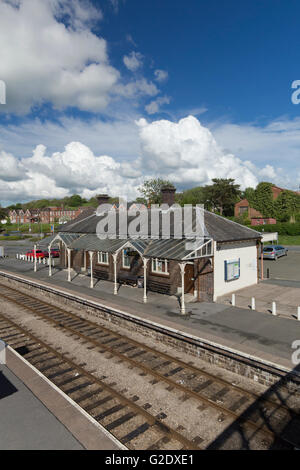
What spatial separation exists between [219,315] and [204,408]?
21.7 ft

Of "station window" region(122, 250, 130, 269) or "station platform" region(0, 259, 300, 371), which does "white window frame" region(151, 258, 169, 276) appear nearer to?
"station platform" region(0, 259, 300, 371)

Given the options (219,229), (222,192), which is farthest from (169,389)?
(222,192)

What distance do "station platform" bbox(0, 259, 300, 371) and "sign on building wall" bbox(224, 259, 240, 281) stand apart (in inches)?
97.4

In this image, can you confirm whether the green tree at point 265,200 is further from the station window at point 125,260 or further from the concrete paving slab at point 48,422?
the concrete paving slab at point 48,422

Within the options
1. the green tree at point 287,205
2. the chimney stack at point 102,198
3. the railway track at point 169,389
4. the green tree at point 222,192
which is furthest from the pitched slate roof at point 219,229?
the green tree at point 222,192

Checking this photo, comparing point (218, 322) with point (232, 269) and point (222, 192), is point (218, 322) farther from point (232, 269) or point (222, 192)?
point (222, 192)

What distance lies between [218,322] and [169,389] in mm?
5096

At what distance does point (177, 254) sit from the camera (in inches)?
595

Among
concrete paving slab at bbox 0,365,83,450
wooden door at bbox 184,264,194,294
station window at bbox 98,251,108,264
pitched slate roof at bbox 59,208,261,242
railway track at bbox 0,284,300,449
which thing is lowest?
railway track at bbox 0,284,300,449

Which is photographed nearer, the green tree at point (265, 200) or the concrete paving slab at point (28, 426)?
the concrete paving slab at point (28, 426)

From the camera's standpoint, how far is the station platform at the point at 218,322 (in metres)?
9.97

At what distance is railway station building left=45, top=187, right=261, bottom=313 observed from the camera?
16359 millimetres

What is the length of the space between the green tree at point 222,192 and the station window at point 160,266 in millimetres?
54821

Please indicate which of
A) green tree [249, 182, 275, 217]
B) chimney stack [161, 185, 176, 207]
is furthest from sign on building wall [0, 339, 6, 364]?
green tree [249, 182, 275, 217]
